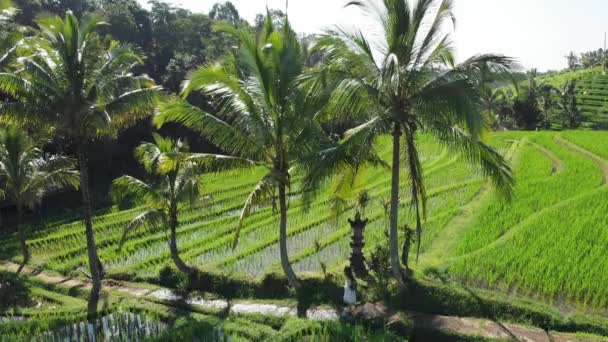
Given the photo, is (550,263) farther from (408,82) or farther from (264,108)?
(264,108)

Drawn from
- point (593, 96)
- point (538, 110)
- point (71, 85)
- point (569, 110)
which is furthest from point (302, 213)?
point (593, 96)

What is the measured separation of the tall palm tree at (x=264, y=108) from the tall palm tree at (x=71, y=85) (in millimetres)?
1543

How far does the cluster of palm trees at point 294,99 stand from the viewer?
7.61 m

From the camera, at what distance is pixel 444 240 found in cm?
1225

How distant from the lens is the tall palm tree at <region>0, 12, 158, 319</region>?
28.7 ft

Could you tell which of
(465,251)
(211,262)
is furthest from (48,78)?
(465,251)

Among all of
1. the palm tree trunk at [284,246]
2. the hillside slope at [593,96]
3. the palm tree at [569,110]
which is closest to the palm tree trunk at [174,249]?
the palm tree trunk at [284,246]

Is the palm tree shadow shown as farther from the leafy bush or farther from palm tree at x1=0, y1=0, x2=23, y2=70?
palm tree at x1=0, y1=0, x2=23, y2=70

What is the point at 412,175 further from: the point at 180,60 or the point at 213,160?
the point at 180,60

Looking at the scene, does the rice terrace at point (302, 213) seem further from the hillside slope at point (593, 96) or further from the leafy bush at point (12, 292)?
the hillside slope at point (593, 96)

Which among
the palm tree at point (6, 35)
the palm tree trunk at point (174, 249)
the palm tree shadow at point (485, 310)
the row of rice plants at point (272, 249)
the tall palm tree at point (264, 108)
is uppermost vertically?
the palm tree at point (6, 35)

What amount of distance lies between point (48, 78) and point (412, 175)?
6408 millimetres

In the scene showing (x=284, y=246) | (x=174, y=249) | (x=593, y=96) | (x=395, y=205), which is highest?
(x=593, y=96)

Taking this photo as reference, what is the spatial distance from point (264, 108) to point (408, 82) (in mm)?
2362
